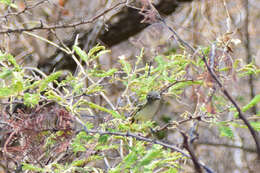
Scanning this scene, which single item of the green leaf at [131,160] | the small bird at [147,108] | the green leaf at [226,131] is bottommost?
the green leaf at [131,160]

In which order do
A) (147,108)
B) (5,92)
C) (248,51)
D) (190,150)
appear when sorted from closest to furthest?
(190,150)
(5,92)
(147,108)
(248,51)

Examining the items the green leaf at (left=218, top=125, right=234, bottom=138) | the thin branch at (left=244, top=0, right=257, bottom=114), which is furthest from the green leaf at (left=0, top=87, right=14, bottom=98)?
the thin branch at (left=244, top=0, right=257, bottom=114)

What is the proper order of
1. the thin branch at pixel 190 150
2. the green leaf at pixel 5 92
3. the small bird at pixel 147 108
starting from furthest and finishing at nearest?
the small bird at pixel 147 108 → the green leaf at pixel 5 92 → the thin branch at pixel 190 150

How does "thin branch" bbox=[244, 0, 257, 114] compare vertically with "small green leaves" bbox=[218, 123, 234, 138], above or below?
above

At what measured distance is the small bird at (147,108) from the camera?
1.12 m

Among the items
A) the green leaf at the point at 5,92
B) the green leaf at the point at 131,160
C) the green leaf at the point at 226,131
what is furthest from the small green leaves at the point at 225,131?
the green leaf at the point at 5,92

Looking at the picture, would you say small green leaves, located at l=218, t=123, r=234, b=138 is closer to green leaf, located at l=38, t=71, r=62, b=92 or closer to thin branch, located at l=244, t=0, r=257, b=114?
green leaf, located at l=38, t=71, r=62, b=92

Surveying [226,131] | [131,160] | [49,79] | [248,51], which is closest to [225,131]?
[226,131]

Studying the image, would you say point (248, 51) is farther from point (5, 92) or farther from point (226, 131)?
point (5, 92)

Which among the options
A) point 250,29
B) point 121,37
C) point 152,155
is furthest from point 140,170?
point 250,29

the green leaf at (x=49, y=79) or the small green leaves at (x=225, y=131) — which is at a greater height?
the green leaf at (x=49, y=79)

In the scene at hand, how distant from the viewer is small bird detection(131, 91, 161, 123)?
1.12 m

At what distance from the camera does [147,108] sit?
48.7 inches

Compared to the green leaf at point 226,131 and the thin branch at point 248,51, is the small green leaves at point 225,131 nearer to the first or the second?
the green leaf at point 226,131
